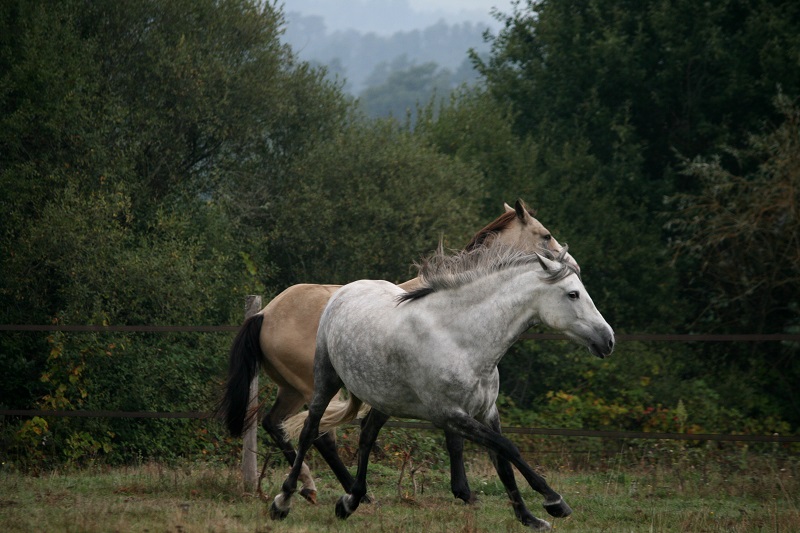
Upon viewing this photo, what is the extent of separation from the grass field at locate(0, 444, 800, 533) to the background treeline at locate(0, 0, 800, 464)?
305 cm

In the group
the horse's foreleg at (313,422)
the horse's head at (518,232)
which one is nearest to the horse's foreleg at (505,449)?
the horse's foreleg at (313,422)

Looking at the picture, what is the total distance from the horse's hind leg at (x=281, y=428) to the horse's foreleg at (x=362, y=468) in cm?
86

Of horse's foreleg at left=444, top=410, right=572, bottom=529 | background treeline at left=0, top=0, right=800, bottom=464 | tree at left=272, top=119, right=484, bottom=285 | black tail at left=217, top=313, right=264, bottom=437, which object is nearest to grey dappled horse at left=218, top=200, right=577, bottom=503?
black tail at left=217, top=313, right=264, bottom=437

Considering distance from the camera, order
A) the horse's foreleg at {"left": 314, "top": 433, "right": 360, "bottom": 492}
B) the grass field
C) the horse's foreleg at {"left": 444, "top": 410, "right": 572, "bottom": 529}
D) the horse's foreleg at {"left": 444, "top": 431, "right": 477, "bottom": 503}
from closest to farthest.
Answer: the horse's foreleg at {"left": 444, "top": 410, "right": 572, "bottom": 529} → the grass field → the horse's foreleg at {"left": 444, "top": 431, "right": 477, "bottom": 503} → the horse's foreleg at {"left": 314, "top": 433, "right": 360, "bottom": 492}

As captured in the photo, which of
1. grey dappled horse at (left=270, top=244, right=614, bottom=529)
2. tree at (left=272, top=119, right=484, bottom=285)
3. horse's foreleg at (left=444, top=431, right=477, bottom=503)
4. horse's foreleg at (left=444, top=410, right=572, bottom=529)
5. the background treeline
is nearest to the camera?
horse's foreleg at (left=444, top=410, right=572, bottom=529)

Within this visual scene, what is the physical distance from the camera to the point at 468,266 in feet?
18.5

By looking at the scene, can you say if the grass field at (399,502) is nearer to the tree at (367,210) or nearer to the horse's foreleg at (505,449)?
the horse's foreleg at (505,449)

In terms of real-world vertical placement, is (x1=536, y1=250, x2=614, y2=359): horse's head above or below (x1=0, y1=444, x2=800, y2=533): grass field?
above

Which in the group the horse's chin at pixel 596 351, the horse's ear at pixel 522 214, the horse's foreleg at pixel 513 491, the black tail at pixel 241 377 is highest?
the horse's ear at pixel 522 214

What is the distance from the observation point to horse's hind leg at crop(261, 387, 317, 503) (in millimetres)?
6867

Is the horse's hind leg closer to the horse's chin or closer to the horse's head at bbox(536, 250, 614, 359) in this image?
the horse's head at bbox(536, 250, 614, 359)

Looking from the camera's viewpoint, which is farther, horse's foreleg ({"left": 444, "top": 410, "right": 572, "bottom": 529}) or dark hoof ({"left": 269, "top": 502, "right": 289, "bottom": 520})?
dark hoof ({"left": 269, "top": 502, "right": 289, "bottom": 520})

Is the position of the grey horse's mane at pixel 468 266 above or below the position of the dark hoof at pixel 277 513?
above

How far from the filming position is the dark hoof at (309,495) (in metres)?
6.82
